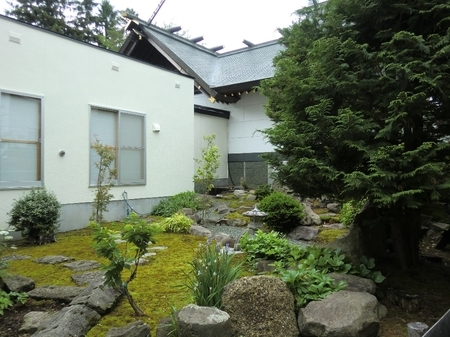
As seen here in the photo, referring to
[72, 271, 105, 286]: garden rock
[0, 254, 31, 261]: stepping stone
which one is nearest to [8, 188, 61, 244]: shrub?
[0, 254, 31, 261]: stepping stone

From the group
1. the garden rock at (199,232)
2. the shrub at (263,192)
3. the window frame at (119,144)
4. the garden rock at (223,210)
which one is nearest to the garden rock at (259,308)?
the garden rock at (199,232)

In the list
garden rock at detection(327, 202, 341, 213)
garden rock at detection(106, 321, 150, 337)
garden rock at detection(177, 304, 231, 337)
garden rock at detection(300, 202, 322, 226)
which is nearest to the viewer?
garden rock at detection(177, 304, 231, 337)

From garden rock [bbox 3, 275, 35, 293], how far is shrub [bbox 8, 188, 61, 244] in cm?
249

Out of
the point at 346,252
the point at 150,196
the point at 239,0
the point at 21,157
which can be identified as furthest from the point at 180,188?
the point at 239,0

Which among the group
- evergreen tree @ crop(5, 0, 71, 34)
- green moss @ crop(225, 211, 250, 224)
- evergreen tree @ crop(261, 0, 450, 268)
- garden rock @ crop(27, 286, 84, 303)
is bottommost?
garden rock @ crop(27, 286, 84, 303)

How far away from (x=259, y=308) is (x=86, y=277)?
2448 millimetres

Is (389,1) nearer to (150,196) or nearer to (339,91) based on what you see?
(339,91)

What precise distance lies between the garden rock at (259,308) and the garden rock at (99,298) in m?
1.10

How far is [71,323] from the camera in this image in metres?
2.59

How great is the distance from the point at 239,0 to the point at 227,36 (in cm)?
1823

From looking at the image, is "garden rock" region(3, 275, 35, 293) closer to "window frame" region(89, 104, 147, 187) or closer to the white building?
"window frame" region(89, 104, 147, 187)

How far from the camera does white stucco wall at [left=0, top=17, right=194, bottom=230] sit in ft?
21.3

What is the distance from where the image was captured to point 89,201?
756cm

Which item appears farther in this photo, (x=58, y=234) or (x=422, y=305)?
(x=58, y=234)
